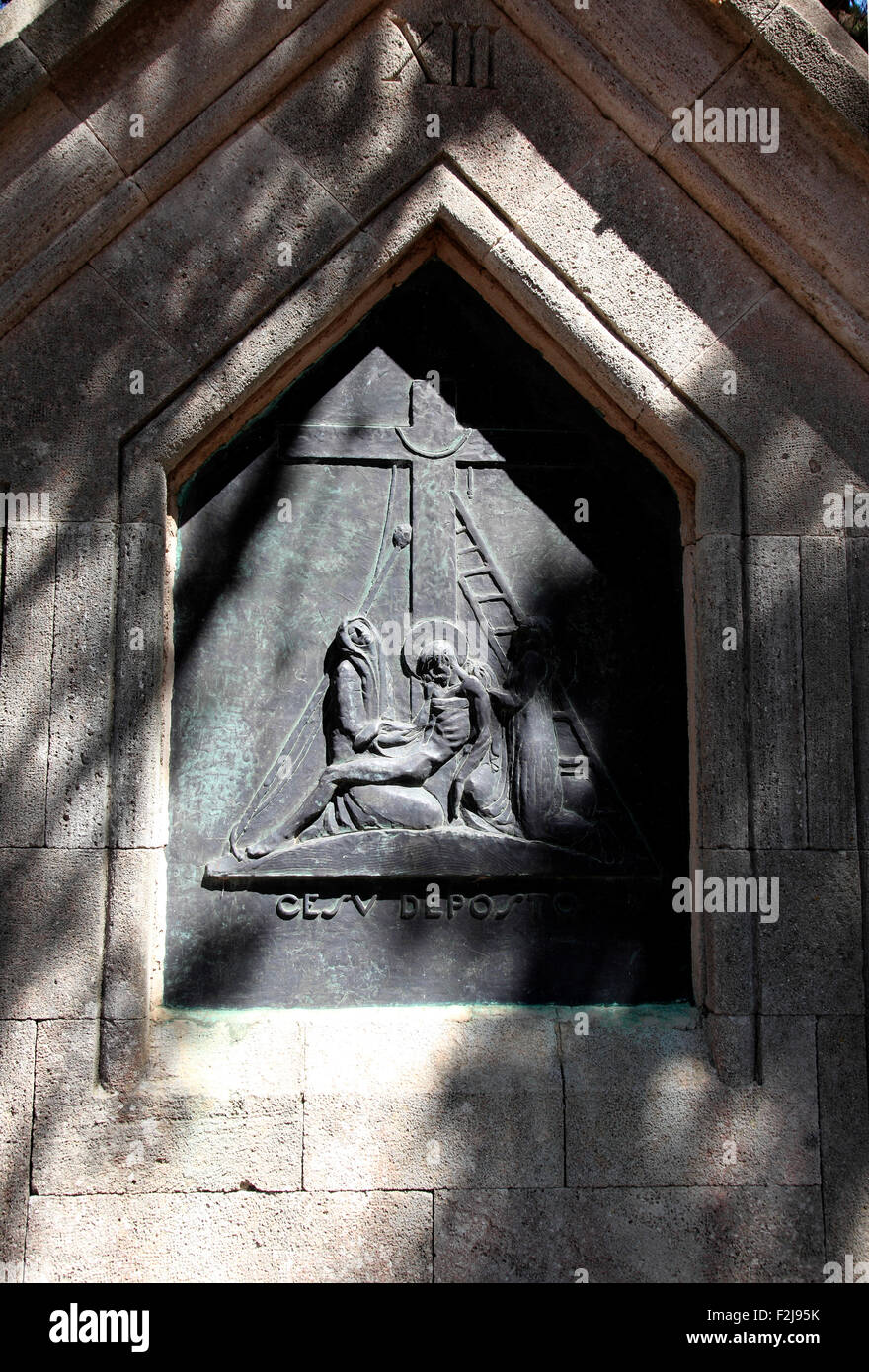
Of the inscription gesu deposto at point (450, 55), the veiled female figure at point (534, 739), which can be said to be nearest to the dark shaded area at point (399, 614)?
the veiled female figure at point (534, 739)

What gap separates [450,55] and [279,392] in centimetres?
156

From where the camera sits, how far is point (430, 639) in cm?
422

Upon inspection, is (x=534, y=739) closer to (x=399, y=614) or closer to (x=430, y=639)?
(x=430, y=639)

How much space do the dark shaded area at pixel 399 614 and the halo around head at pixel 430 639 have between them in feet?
0.53

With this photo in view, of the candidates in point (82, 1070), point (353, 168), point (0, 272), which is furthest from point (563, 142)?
point (82, 1070)

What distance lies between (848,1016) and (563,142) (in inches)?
145

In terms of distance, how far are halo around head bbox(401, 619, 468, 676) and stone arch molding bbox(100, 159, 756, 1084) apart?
0.96 metres

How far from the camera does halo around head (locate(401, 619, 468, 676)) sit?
4.20 m

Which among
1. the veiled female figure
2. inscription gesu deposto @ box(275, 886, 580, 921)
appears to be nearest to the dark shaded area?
inscription gesu deposto @ box(275, 886, 580, 921)

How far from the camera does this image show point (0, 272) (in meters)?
3.93

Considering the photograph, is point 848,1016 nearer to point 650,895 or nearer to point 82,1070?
point 650,895

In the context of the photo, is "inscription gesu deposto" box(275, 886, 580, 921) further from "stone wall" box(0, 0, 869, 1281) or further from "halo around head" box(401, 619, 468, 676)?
"halo around head" box(401, 619, 468, 676)

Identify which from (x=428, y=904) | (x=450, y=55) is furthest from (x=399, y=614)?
(x=450, y=55)

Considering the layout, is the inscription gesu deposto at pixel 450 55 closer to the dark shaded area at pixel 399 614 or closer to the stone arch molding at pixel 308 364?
the stone arch molding at pixel 308 364
